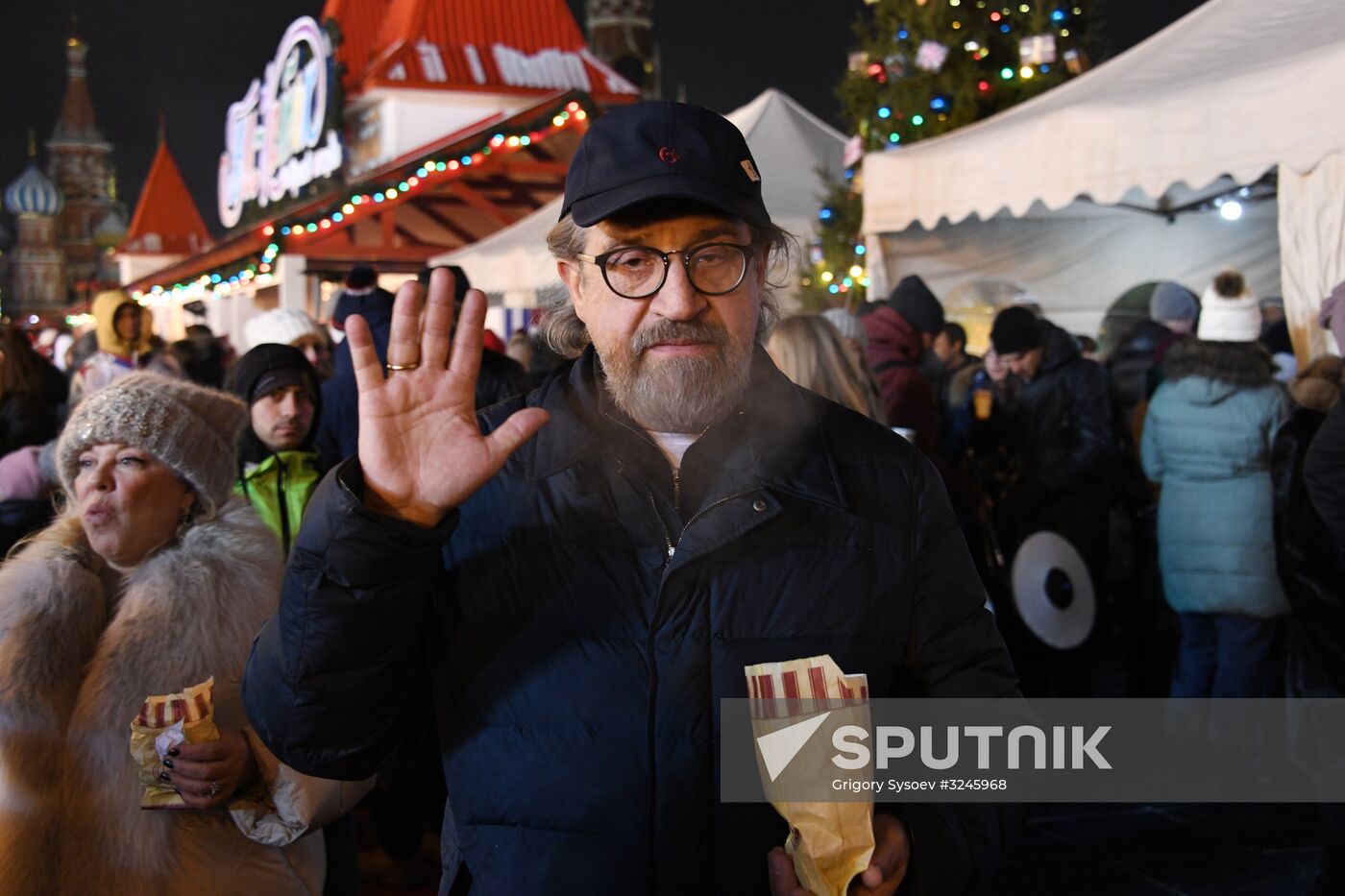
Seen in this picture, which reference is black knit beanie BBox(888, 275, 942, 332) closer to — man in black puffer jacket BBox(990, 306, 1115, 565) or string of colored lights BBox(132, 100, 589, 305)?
man in black puffer jacket BBox(990, 306, 1115, 565)

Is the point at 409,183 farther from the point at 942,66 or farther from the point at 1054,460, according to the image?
the point at 1054,460

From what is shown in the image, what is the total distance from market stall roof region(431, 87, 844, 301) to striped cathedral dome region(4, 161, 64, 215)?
101178 millimetres

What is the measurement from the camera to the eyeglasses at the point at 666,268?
75.4 inches

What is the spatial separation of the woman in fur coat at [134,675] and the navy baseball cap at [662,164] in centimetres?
129

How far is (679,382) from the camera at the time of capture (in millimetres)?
1911

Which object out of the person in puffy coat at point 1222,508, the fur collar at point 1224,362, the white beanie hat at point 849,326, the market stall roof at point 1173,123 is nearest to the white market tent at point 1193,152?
the market stall roof at point 1173,123

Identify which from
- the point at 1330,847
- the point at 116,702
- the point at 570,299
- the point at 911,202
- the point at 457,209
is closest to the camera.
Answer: the point at 570,299

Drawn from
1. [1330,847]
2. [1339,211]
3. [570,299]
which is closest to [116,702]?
[570,299]

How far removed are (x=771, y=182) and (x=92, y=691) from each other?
31.0 feet

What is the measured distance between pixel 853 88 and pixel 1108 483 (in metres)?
6.56

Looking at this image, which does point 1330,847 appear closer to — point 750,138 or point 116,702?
point 116,702

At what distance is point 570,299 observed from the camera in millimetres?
2264

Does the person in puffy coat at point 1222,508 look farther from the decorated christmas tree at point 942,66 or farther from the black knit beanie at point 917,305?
the decorated christmas tree at point 942,66

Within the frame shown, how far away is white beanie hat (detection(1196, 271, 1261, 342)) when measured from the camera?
19.5 ft
